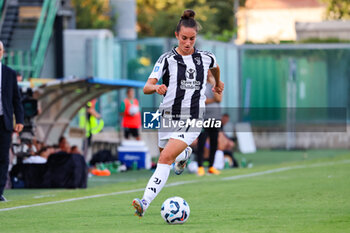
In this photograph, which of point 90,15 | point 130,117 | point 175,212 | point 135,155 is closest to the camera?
point 175,212

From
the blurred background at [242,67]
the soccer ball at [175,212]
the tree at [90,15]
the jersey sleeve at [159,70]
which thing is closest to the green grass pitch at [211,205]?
the soccer ball at [175,212]

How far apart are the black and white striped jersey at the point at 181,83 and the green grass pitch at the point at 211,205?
3.81 ft

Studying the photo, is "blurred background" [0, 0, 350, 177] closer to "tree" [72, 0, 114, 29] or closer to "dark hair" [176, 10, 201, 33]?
"dark hair" [176, 10, 201, 33]

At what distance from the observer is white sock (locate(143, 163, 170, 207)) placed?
9.29 meters

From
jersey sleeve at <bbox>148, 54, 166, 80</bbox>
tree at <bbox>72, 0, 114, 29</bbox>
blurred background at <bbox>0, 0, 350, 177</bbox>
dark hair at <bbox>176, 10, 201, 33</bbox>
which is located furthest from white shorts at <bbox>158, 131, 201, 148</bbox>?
tree at <bbox>72, 0, 114, 29</bbox>

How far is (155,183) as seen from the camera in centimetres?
938

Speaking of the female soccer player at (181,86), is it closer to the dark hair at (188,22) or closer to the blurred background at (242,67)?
the dark hair at (188,22)

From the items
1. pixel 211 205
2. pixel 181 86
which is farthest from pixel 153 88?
pixel 211 205

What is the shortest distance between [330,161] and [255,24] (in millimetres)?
64689

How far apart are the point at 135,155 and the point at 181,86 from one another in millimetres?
11036

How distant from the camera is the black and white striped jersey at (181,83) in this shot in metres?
9.69

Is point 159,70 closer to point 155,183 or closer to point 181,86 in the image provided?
point 181,86

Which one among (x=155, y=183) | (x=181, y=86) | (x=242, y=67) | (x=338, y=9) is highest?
(x=338, y=9)

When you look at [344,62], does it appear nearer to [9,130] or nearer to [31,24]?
[31,24]
